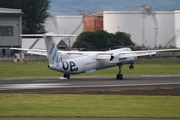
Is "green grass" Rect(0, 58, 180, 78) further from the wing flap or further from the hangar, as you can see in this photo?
the hangar

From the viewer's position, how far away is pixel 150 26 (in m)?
123

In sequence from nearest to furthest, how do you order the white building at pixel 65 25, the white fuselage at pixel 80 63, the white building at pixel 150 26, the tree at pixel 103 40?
the white fuselage at pixel 80 63 → the tree at pixel 103 40 → the white building at pixel 150 26 → the white building at pixel 65 25

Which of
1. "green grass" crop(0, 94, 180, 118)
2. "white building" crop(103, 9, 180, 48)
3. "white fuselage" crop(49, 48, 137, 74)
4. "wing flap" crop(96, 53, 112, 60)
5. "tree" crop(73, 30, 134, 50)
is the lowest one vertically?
"green grass" crop(0, 94, 180, 118)

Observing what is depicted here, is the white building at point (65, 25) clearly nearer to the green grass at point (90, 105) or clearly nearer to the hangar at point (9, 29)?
the hangar at point (9, 29)

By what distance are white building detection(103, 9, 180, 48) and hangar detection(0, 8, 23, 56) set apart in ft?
94.1

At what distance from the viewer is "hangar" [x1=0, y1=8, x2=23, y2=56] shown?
101 m

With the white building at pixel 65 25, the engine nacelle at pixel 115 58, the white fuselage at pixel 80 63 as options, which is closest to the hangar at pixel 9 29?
the white building at pixel 65 25

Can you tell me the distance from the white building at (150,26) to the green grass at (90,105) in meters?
89.0

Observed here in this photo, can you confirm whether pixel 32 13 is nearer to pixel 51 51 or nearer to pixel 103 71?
pixel 103 71

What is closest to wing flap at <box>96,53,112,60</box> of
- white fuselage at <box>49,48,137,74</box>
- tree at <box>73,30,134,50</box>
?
white fuselage at <box>49,48,137,74</box>

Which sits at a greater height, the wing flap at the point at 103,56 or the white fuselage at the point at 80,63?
the wing flap at the point at 103,56

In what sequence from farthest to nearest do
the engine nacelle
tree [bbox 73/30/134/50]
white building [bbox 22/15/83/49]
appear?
white building [bbox 22/15/83/49]
tree [bbox 73/30/134/50]
the engine nacelle

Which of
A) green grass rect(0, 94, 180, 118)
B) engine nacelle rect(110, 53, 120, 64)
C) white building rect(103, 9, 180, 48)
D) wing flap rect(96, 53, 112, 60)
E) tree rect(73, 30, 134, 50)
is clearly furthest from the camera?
white building rect(103, 9, 180, 48)

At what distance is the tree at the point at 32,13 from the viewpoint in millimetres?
121669
